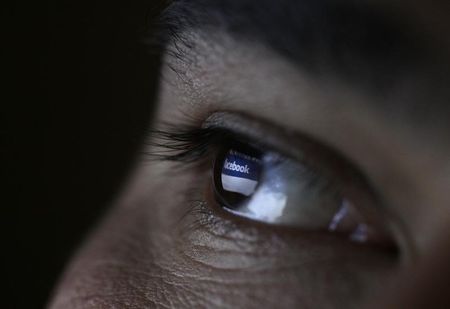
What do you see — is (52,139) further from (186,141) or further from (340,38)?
(340,38)

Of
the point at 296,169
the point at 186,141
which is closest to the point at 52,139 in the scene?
the point at 186,141

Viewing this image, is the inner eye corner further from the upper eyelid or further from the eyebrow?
the eyebrow

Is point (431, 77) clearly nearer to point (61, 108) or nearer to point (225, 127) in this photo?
point (225, 127)

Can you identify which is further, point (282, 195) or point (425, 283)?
point (282, 195)

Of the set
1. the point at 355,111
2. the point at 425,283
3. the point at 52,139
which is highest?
the point at 355,111

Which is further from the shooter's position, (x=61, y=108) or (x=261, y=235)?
(x=61, y=108)

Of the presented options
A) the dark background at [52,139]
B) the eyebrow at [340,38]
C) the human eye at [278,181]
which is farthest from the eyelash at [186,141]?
the dark background at [52,139]

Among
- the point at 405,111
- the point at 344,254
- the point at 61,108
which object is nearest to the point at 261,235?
the point at 344,254
